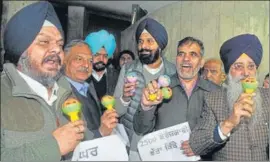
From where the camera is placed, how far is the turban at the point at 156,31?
1916 millimetres

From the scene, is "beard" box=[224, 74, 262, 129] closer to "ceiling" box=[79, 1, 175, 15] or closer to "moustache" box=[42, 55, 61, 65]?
"moustache" box=[42, 55, 61, 65]

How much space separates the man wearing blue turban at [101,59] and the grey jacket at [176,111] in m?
0.51

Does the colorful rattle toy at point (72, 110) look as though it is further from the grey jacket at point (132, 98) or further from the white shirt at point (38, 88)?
the grey jacket at point (132, 98)

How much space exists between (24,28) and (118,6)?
151 centimetres

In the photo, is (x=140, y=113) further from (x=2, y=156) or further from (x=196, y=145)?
(x=2, y=156)

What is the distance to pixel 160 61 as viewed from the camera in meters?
1.92

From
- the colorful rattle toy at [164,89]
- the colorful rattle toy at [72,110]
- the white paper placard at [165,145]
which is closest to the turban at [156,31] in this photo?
the colorful rattle toy at [164,89]

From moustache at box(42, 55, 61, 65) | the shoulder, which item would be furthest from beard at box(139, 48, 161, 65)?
moustache at box(42, 55, 61, 65)

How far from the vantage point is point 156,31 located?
Result: 6.29 ft

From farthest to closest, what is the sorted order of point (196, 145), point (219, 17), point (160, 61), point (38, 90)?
point (219, 17)
point (160, 61)
point (196, 145)
point (38, 90)

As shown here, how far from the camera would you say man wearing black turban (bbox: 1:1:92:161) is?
1166 millimetres

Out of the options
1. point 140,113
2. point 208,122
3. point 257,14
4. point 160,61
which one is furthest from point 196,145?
point 257,14

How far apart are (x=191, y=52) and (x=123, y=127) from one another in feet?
1.57

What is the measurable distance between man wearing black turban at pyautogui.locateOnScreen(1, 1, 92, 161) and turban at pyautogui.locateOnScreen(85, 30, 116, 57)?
0.71m
